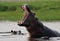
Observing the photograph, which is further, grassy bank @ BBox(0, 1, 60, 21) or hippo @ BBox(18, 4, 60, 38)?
grassy bank @ BBox(0, 1, 60, 21)

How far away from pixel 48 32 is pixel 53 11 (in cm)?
1836

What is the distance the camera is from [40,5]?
120 ft

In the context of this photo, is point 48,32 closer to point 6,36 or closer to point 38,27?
point 38,27

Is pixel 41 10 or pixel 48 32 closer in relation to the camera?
pixel 48 32

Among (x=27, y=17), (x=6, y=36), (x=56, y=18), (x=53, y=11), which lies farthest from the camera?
(x=53, y=11)

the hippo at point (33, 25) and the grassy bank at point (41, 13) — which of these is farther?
the grassy bank at point (41, 13)

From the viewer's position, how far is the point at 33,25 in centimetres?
1440

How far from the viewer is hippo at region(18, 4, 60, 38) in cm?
1392

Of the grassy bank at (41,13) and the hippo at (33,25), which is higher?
the hippo at (33,25)

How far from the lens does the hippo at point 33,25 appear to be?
13.9 meters

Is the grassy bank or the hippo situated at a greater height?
the hippo

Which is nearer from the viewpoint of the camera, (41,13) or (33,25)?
(33,25)

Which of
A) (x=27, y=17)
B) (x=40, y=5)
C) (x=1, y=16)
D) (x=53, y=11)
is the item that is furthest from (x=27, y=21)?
(x=40, y=5)

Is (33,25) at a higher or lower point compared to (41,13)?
higher
